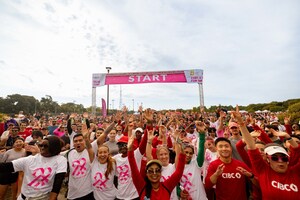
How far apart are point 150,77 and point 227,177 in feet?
36.5

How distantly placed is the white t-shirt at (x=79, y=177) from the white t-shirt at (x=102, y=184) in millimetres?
108

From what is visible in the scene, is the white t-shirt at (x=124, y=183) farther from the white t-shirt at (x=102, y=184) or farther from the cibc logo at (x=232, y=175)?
the cibc logo at (x=232, y=175)

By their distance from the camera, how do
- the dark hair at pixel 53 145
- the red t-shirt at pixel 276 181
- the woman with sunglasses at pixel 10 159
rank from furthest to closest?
the woman with sunglasses at pixel 10 159 < the dark hair at pixel 53 145 < the red t-shirt at pixel 276 181

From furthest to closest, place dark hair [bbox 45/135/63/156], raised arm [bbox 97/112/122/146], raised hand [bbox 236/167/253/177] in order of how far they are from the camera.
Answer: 1. raised arm [bbox 97/112/122/146]
2. dark hair [bbox 45/135/63/156]
3. raised hand [bbox 236/167/253/177]

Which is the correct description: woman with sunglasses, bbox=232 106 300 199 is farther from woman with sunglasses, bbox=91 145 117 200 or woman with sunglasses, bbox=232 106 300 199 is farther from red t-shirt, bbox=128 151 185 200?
woman with sunglasses, bbox=91 145 117 200

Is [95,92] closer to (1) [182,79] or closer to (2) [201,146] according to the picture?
(1) [182,79]

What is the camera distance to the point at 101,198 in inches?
129

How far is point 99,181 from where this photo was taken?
3.25 m

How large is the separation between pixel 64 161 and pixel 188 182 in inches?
81.0

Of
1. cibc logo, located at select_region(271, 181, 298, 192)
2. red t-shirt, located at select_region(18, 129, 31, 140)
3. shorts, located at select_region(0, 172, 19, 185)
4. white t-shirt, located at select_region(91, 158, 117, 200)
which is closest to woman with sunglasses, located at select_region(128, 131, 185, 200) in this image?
white t-shirt, located at select_region(91, 158, 117, 200)

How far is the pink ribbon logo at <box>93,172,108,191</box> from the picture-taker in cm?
325

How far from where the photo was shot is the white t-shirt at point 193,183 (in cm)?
301

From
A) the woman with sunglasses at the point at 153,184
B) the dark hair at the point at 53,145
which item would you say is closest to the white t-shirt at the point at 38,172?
the dark hair at the point at 53,145

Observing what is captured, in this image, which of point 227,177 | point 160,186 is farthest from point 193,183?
point 160,186
